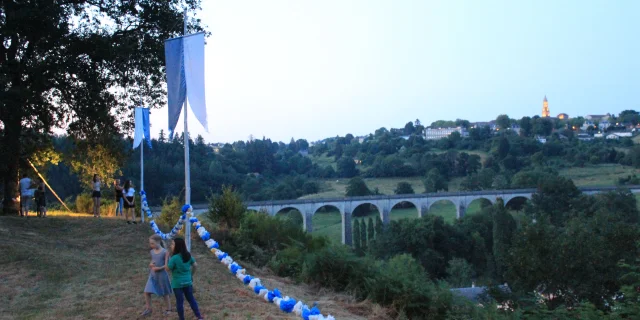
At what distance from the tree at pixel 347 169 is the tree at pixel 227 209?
96.6 m

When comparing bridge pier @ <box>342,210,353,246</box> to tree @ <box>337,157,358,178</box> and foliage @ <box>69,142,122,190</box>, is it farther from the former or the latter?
foliage @ <box>69,142,122,190</box>

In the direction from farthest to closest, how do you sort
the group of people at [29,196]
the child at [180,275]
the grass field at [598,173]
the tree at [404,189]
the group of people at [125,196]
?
the tree at [404,189]
the grass field at [598,173]
the group of people at [29,196]
the group of people at [125,196]
the child at [180,275]

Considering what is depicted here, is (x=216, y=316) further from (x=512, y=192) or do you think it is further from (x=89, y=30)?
(x=512, y=192)

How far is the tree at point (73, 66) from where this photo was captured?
1395cm

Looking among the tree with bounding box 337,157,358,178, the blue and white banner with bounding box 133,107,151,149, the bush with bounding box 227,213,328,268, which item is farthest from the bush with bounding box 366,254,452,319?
the tree with bounding box 337,157,358,178

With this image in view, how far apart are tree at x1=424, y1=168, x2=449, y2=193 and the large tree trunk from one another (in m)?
76.7

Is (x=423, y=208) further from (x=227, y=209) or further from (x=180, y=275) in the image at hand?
(x=180, y=275)

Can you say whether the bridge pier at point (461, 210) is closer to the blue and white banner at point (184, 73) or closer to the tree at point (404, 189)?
the tree at point (404, 189)

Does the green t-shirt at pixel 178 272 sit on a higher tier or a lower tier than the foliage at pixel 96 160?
lower

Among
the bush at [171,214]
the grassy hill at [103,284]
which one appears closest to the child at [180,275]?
the grassy hill at [103,284]

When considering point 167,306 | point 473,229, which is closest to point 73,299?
point 167,306

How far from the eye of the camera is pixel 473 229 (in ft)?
182

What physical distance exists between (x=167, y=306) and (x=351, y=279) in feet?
11.6

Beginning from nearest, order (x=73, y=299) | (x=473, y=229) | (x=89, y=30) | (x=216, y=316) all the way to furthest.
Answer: (x=216, y=316), (x=73, y=299), (x=89, y=30), (x=473, y=229)
